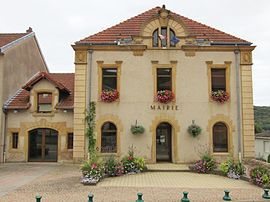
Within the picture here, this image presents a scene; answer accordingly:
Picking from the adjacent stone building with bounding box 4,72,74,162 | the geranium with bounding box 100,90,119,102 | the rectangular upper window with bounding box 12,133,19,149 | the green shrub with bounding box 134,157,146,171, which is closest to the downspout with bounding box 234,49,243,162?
the green shrub with bounding box 134,157,146,171

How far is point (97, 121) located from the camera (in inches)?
677

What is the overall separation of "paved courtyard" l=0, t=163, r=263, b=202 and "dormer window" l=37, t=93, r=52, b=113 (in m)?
Result: 5.30

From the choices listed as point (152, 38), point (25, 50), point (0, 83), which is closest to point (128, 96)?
point (152, 38)

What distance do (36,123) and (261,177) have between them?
1387cm

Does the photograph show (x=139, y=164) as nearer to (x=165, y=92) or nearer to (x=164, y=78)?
(x=165, y=92)

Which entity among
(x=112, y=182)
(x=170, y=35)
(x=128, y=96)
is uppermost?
(x=170, y=35)

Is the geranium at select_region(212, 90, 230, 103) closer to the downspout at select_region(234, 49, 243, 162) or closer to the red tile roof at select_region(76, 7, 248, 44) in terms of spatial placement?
the downspout at select_region(234, 49, 243, 162)

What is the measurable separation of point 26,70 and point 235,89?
15.5 metres

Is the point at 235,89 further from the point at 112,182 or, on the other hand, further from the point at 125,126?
the point at 112,182

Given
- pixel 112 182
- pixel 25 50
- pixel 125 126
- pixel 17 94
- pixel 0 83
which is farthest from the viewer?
pixel 25 50

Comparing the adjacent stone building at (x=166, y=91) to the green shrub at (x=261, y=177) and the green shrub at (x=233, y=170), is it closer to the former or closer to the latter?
the green shrub at (x=233, y=170)

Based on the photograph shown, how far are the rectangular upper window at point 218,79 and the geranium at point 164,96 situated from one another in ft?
9.11

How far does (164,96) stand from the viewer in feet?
55.7

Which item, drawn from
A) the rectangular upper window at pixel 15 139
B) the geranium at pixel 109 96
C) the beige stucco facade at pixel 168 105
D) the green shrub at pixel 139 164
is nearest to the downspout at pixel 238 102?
the beige stucco facade at pixel 168 105
